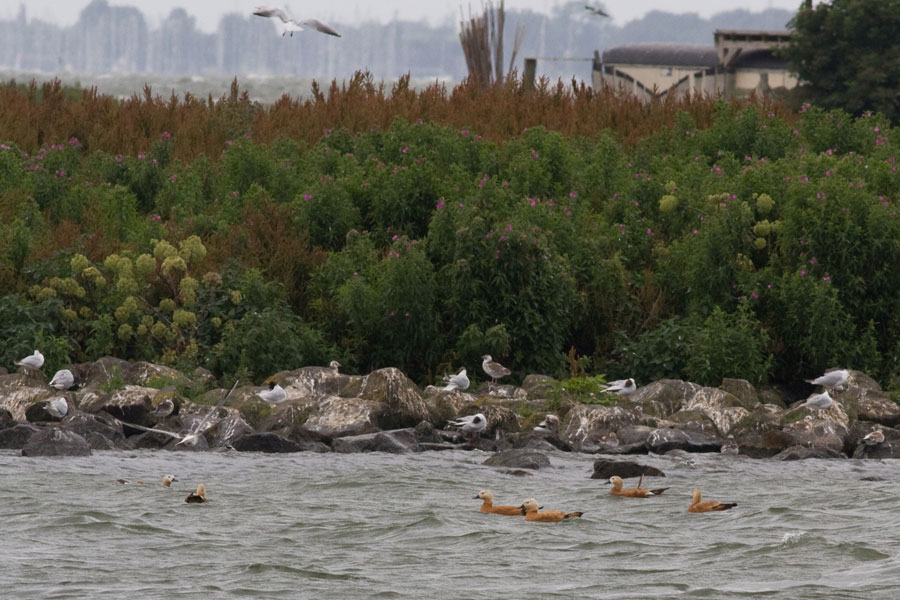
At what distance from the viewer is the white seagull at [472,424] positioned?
1764 centimetres

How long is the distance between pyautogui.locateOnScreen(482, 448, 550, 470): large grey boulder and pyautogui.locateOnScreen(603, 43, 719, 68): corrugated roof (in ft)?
133

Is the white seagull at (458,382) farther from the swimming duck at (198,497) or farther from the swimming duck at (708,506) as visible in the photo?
the swimming duck at (708,506)

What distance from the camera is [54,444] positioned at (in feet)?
53.3

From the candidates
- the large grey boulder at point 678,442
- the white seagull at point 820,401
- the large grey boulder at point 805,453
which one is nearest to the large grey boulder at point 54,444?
the large grey boulder at point 678,442

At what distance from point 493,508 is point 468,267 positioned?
783 cm

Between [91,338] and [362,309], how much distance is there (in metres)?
3.91

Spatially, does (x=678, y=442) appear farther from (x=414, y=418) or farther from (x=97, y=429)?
(x=97, y=429)

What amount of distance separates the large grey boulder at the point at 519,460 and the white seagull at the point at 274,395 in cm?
305

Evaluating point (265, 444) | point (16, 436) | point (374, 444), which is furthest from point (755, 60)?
point (16, 436)

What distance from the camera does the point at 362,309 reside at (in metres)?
21.4

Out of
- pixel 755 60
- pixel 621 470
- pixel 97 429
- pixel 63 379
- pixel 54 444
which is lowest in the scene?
pixel 97 429

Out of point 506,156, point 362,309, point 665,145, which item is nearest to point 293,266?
point 362,309

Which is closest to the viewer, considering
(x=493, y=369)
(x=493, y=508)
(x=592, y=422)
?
(x=493, y=508)

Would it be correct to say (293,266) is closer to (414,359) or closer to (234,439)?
(414,359)
